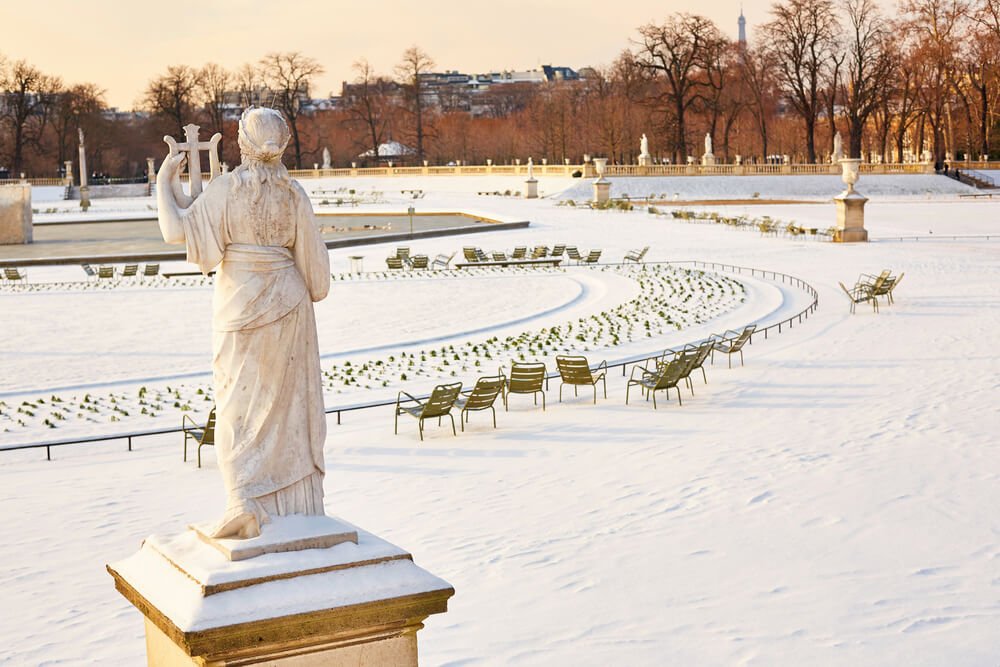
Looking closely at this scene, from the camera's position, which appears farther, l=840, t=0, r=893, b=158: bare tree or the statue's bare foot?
l=840, t=0, r=893, b=158: bare tree

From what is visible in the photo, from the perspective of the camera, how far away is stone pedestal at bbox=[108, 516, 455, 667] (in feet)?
15.3

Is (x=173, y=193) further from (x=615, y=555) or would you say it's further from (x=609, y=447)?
(x=609, y=447)

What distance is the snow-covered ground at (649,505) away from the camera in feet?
29.9

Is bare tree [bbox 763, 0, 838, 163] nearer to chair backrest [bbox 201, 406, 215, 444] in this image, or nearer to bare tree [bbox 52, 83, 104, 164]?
bare tree [bbox 52, 83, 104, 164]

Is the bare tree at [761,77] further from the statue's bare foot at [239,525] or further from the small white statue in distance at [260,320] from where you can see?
the statue's bare foot at [239,525]

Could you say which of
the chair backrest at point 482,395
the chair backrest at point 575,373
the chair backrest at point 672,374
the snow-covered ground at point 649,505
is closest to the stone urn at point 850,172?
the snow-covered ground at point 649,505

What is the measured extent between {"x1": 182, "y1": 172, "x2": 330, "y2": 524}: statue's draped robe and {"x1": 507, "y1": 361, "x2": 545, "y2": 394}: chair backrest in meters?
13.1

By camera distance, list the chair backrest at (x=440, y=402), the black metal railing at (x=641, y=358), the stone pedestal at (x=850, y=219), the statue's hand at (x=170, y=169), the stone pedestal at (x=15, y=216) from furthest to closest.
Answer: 1. the stone pedestal at (x=15, y=216)
2. the stone pedestal at (x=850, y=219)
3. the chair backrest at (x=440, y=402)
4. the black metal railing at (x=641, y=358)
5. the statue's hand at (x=170, y=169)

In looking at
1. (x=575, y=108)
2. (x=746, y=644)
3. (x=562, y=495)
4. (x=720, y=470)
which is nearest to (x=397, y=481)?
(x=562, y=495)

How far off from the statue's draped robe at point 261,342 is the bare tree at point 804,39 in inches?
3071

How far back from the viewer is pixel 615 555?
10.9m

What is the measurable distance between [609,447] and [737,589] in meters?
5.63

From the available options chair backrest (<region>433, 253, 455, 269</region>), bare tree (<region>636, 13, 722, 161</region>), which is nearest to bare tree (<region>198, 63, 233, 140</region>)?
bare tree (<region>636, 13, 722, 161</region>)

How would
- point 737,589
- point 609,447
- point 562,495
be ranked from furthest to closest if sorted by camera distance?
point 609,447 → point 562,495 → point 737,589
